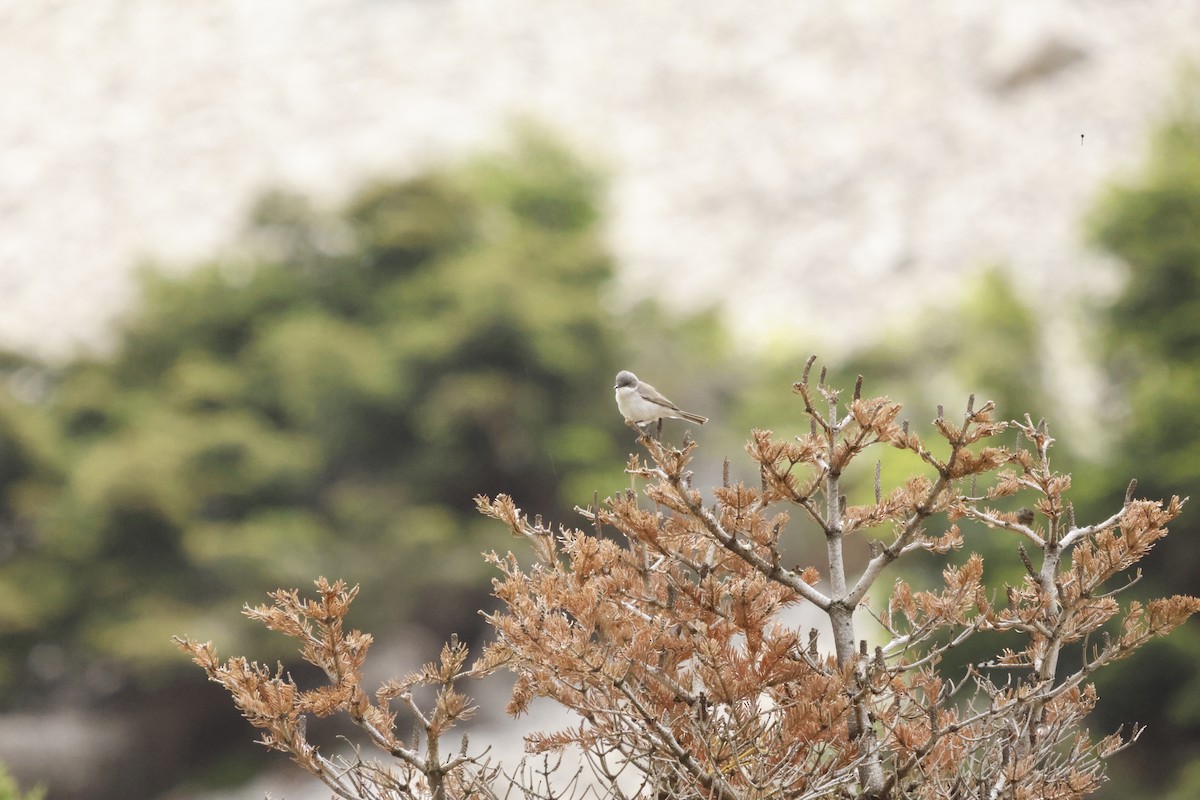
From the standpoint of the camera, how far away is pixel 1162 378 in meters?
10.8

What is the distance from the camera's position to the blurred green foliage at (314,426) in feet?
48.2

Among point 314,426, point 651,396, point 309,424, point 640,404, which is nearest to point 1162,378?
point 651,396

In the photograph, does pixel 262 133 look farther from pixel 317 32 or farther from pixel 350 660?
pixel 350 660

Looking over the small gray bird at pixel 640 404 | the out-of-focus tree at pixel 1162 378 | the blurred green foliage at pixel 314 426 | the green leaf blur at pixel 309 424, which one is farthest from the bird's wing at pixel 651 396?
the green leaf blur at pixel 309 424

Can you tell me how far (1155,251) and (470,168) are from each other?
15.2 meters

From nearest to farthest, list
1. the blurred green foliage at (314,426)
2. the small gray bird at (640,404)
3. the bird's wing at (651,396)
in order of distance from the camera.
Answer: the small gray bird at (640,404) < the bird's wing at (651,396) < the blurred green foliage at (314,426)

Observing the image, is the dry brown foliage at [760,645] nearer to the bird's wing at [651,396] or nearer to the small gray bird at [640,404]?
the small gray bird at [640,404]

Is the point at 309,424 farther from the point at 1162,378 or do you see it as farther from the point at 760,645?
the point at 760,645

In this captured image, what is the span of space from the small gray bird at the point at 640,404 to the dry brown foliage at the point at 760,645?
35.4 inches

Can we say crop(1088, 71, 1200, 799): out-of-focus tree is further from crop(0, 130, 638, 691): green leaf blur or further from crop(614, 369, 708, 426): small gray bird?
crop(0, 130, 638, 691): green leaf blur

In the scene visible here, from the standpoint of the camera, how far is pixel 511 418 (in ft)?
55.1

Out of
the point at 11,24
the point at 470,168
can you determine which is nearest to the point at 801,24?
the point at 470,168

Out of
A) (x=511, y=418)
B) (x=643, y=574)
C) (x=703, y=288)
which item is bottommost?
(x=643, y=574)

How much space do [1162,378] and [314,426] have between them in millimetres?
11246
